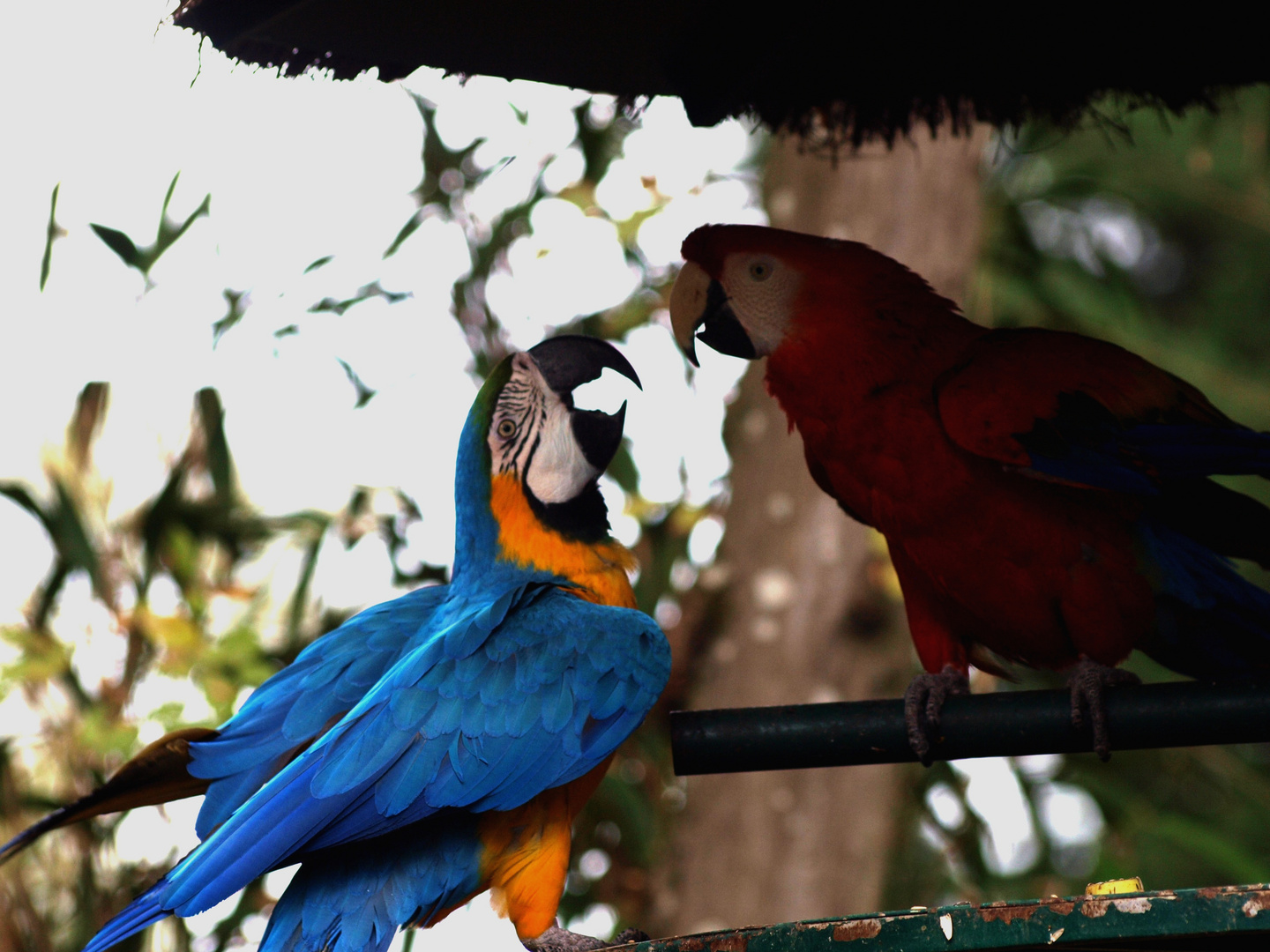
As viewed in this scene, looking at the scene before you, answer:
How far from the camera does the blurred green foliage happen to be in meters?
2.68

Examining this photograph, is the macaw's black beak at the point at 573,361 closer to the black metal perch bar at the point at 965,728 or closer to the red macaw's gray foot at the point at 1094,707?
the black metal perch bar at the point at 965,728

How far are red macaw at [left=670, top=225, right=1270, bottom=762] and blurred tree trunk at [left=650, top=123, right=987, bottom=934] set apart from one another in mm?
1024

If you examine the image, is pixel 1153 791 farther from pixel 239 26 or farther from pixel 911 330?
pixel 239 26

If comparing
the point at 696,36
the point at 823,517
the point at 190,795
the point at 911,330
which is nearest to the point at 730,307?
the point at 911,330

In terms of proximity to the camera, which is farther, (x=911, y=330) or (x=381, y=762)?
(x=911, y=330)

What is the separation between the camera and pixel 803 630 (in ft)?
8.04

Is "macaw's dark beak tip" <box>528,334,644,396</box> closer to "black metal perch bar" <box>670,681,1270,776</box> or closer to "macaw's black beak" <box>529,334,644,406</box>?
"macaw's black beak" <box>529,334,644,406</box>

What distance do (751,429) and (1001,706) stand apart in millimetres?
1605

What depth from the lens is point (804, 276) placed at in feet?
4.40

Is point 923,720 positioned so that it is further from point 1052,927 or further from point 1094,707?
point 1052,927

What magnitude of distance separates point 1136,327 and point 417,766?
3.06 m

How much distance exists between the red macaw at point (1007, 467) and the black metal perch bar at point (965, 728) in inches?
6.3

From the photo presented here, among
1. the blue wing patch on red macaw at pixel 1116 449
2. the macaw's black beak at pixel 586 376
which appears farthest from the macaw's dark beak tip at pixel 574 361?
the blue wing patch on red macaw at pixel 1116 449

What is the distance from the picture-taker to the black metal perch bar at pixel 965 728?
3.01 feet
